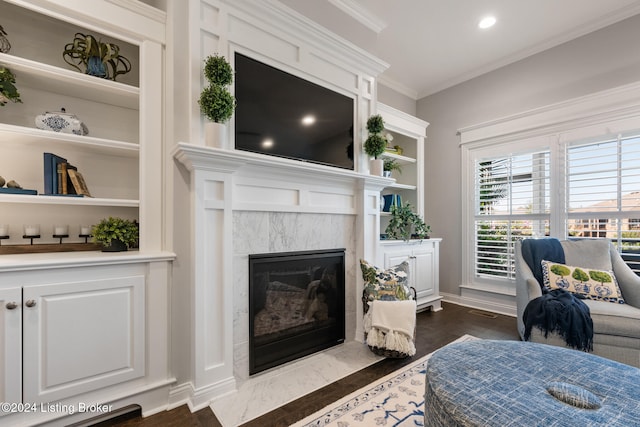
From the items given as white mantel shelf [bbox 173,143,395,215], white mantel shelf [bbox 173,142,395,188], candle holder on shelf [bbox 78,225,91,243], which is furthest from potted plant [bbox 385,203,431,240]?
candle holder on shelf [bbox 78,225,91,243]

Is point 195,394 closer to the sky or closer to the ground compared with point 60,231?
closer to the ground

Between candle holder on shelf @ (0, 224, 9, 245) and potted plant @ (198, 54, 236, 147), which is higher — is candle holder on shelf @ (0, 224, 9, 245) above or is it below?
below

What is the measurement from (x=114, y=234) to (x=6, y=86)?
38.5 inches

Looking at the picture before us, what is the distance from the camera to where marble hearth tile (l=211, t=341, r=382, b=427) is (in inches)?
68.4

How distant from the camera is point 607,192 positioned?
2.93 m

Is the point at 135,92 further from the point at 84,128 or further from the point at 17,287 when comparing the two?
the point at 17,287

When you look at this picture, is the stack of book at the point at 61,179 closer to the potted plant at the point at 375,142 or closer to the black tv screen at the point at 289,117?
the black tv screen at the point at 289,117

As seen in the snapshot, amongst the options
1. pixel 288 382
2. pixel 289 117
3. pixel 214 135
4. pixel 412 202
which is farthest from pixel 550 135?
pixel 288 382

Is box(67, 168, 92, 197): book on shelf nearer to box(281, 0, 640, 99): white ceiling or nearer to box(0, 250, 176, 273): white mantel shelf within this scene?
box(0, 250, 176, 273): white mantel shelf

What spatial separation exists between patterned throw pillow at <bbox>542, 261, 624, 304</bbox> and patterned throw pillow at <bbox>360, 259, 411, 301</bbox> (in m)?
1.31

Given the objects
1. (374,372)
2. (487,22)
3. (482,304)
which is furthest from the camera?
(482,304)

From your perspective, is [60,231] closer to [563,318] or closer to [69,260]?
[69,260]

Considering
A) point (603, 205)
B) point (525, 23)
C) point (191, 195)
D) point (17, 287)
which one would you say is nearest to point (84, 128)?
point (191, 195)

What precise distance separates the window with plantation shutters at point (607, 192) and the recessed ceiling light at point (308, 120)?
2888mm
